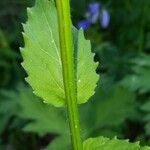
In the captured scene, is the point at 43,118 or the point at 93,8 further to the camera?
the point at 93,8

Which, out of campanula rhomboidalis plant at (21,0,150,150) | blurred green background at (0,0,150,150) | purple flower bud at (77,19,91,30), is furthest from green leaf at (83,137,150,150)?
purple flower bud at (77,19,91,30)

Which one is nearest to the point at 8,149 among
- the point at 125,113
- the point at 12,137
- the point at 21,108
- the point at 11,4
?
the point at 12,137

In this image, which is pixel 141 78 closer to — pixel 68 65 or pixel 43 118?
pixel 43 118

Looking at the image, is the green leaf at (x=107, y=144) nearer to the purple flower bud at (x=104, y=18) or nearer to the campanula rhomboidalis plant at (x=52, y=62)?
the campanula rhomboidalis plant at (x=52, y=62)

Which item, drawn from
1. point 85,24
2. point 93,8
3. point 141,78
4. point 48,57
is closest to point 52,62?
point 48,57

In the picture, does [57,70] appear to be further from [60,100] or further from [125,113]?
[125,113]

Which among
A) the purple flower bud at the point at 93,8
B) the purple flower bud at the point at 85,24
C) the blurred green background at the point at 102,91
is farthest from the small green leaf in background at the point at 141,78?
the purple flower bud at the point at 93,8

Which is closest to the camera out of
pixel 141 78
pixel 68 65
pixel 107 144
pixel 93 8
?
pixel 68 65
